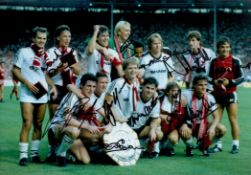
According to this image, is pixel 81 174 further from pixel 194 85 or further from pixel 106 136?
→ pixel 194 85

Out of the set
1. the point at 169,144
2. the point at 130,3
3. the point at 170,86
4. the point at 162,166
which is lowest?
the point at 162,166

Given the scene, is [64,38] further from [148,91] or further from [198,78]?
[198,78]

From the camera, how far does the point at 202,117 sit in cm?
783

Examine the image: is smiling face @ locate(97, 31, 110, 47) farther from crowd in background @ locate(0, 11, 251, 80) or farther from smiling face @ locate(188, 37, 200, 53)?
crowd in background @ locate(0, 11, 251, 80)

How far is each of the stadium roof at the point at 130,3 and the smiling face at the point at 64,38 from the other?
2782cm

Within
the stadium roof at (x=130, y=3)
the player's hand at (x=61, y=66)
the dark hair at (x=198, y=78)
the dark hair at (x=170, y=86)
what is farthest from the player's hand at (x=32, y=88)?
the stadium roof at (x=130, y=3)

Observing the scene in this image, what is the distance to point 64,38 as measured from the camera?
7.12 metres

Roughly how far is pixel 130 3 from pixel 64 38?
2917 centimetres

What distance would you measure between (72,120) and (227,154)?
253 cm

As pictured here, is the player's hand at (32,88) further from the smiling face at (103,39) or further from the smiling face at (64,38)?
the smiling face at (103,39)

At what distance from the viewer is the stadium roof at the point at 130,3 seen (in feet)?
114

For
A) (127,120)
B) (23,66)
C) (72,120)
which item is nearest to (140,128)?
(127,120)

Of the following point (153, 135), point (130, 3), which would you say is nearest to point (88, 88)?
point (153, 135)
